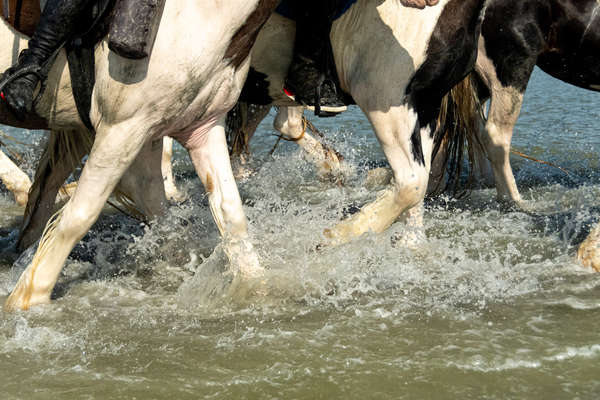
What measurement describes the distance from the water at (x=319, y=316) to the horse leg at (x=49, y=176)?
0.73 feet

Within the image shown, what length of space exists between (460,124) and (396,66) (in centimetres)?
202

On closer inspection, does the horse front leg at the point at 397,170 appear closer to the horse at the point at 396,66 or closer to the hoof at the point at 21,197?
the horse at the point at 396,66

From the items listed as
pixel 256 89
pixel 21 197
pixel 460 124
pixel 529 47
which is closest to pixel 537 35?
pixel 529 47

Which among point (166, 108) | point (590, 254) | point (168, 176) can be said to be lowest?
point (590, 254)

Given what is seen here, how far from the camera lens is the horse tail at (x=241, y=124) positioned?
5742mm

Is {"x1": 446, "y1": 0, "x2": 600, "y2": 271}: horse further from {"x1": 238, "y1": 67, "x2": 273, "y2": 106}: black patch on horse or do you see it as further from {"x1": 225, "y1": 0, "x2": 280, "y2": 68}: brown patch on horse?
{"x1": 225, "y1": 0, "x2": 280, "y2": 68}: brown patch on horse

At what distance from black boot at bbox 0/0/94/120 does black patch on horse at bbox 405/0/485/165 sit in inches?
56.7

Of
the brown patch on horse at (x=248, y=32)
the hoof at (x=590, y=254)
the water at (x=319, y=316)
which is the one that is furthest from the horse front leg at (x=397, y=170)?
the hoof at (x=590, y=254)

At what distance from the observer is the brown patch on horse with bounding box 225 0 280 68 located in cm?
313

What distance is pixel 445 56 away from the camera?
3475mm

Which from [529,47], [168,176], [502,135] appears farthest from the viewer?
[168,176]

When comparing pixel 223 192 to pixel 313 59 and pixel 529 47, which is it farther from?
pixel 529 47

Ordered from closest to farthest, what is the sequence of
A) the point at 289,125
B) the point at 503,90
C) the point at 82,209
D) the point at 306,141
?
the point at 82,209, the point at 503,90, the point at 289,125, the point at 306,141

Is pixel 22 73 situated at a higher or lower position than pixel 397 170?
higher
